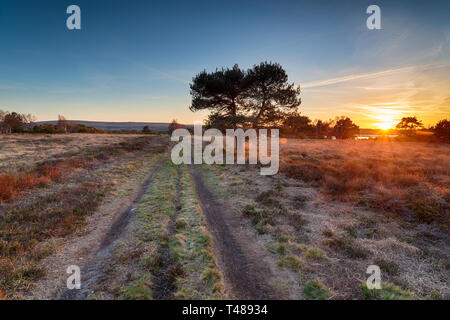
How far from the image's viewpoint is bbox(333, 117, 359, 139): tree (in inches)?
3243

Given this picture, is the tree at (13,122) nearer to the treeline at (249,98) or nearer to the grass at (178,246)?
the treeline at (249,98)

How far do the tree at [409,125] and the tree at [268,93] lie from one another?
207 feet

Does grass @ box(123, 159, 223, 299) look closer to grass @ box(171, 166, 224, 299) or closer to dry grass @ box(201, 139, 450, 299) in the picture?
grass @ box(171, 166, 224, 299)

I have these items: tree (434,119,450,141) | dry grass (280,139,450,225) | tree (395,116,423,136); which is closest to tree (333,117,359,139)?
tree (395,116,423,136)

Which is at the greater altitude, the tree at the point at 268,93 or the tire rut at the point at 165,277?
the tree at the point at 268,93

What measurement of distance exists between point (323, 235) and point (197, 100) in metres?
23.5

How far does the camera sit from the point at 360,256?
20.0 feet

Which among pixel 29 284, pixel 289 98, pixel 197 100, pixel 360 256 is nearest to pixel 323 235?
pixel 360 256

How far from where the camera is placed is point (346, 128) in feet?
271

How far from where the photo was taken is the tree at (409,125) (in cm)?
6210

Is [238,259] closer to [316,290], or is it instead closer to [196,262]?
[196,262]

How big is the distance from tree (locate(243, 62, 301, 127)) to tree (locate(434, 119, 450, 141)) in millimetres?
44532

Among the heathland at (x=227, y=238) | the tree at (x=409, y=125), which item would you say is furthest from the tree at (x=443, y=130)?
the heathland at (x=227, y=238)
